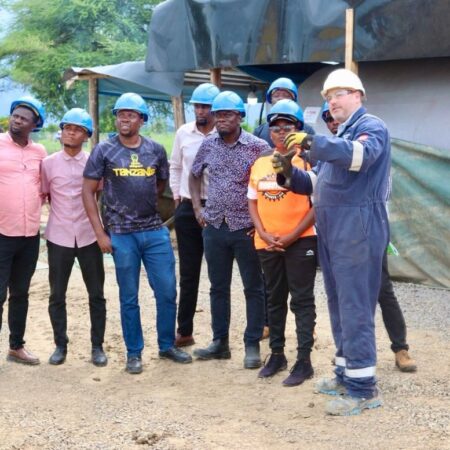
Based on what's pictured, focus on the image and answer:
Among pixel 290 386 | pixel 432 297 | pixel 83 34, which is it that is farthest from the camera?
pixel 83 34

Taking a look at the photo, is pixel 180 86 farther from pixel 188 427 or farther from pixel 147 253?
pixel 188 427

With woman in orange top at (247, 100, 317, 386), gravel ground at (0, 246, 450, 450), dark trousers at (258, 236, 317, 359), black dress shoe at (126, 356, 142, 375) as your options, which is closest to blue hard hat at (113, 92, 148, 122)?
woman in orange top at (247, 100, 317, 386)

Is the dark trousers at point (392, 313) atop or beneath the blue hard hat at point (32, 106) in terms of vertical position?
beneath

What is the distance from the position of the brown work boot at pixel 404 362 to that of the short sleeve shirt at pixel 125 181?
75.2 inches

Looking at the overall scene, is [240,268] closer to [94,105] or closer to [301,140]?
[301,140]

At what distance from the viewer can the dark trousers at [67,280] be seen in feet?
18.4

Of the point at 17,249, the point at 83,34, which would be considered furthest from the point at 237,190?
the point at 83,34

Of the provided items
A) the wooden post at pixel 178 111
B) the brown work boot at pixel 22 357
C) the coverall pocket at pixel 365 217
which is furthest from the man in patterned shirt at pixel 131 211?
the wooden post at pixel 178 111

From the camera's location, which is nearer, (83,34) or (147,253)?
A: (147,253)

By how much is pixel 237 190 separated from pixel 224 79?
8003 millimetres

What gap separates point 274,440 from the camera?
411 cm

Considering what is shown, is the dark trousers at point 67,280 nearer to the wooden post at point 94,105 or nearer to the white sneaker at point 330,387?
the white sneaker at point 330,387

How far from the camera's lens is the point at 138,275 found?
562 centimetres

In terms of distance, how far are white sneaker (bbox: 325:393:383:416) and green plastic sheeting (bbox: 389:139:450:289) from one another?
12.4ft
